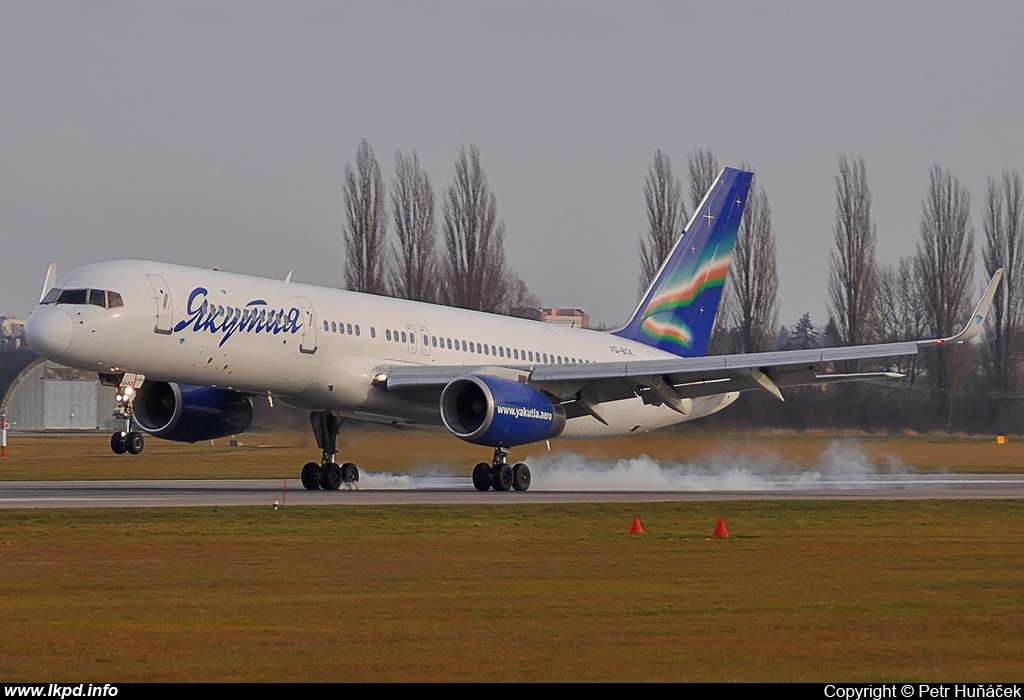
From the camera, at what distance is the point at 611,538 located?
61.9 ft

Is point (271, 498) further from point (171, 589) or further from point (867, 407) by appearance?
point (867, 407)

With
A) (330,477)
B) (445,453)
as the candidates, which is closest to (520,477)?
(445,453)

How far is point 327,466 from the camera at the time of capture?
101ft

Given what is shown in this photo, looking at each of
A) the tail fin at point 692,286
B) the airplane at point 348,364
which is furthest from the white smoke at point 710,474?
the tail fin at point 692,286

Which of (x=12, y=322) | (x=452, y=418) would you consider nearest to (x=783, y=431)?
(x=452, y=418)

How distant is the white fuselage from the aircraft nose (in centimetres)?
2

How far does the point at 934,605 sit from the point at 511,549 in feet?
20.9

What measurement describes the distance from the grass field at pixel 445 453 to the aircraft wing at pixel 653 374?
3.22 metres

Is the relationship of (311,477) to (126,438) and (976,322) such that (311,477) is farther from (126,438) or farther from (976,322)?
(976,322)

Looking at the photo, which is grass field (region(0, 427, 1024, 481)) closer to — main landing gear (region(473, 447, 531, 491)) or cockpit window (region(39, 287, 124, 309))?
main landing gear (region(473, 447, 531, 491))

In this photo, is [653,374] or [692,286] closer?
[653,374]

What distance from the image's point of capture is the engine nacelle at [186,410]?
100ft

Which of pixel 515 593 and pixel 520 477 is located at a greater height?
pixel 520 477

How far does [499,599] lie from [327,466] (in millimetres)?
18646
